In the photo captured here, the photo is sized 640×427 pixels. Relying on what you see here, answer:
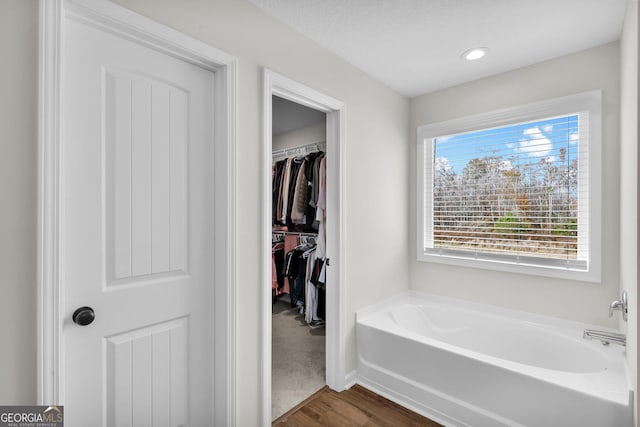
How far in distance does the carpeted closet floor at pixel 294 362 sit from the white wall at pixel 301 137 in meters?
2.10

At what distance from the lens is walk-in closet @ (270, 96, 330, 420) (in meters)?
2.54

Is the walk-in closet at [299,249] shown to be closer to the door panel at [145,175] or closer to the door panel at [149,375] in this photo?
the door panel at [149,375]

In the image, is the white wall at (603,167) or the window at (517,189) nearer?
the white wall at (603,167)

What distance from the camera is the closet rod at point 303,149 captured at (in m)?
3.49

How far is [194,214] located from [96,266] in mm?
434

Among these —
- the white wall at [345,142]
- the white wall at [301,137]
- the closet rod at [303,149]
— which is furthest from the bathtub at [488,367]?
the white wall at [301,137]

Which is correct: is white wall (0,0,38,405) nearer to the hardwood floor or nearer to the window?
the hardwood floor

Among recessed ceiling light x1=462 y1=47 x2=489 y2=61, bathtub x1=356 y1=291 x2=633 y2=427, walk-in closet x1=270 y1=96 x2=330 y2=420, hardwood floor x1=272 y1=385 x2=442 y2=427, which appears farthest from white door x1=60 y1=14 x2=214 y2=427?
recessed ceiling light x1=462 y1=47 x2=489 y2=61

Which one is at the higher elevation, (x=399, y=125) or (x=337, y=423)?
(x=399, y=125)

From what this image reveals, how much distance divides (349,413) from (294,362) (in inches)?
28.5

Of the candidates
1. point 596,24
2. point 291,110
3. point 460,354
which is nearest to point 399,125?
point 291,110

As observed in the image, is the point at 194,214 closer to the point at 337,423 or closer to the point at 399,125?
the point at 337,423

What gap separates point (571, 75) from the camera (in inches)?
82.4

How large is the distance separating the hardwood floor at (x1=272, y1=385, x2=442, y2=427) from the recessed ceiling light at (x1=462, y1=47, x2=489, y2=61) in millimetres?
2412
